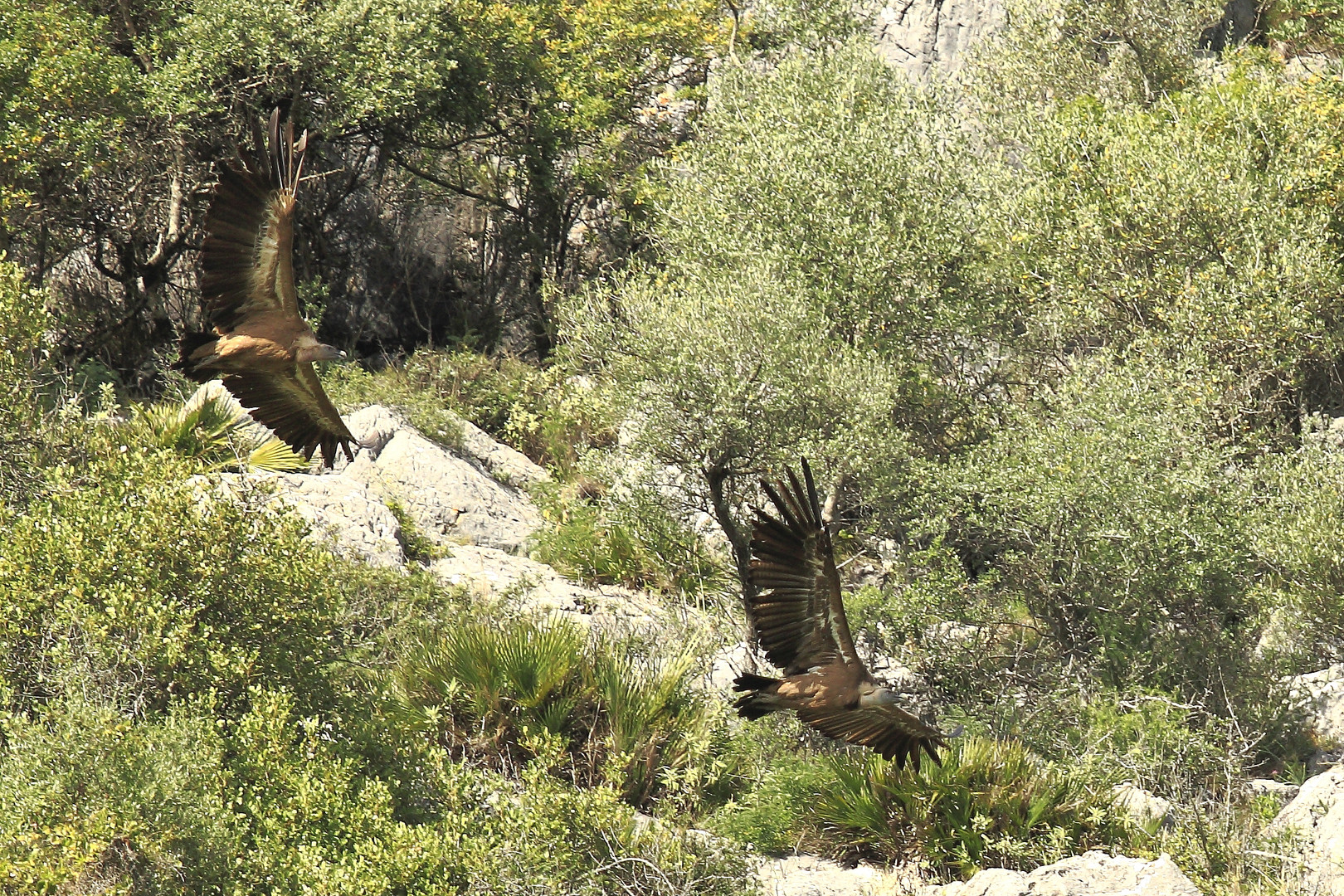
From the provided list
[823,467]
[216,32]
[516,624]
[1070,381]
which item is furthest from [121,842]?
[216,32]

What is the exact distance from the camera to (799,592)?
34.3 feet

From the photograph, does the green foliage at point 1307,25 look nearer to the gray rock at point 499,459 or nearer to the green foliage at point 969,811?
the gray rock at point 499,459

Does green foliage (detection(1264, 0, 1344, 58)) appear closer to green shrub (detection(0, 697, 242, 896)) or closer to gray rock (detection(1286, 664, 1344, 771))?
gray rock (detection(1286, 664, 1344, 771))

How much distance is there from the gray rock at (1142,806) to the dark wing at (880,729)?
8.44 ft

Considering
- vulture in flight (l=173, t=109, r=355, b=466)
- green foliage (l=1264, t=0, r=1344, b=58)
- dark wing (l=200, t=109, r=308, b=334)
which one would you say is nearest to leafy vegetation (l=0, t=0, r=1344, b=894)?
vulture in flight (l=173, t=109, r=355, b=466)

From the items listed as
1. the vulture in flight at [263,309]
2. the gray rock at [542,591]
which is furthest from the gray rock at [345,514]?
the vulture in flight at [263,309]

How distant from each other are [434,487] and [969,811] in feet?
26.5

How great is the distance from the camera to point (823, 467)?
1559 cm

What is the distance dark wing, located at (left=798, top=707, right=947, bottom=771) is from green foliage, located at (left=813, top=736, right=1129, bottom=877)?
4.48 ft

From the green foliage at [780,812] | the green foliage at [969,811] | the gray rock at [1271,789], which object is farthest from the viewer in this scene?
the gray rock at [1271,789]

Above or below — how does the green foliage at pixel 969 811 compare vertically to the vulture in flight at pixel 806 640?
below

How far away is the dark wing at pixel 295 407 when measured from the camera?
10.6 m

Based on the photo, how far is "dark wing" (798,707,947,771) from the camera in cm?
1073

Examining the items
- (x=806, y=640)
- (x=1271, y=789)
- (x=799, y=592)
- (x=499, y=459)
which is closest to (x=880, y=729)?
(x=806, y=640)
